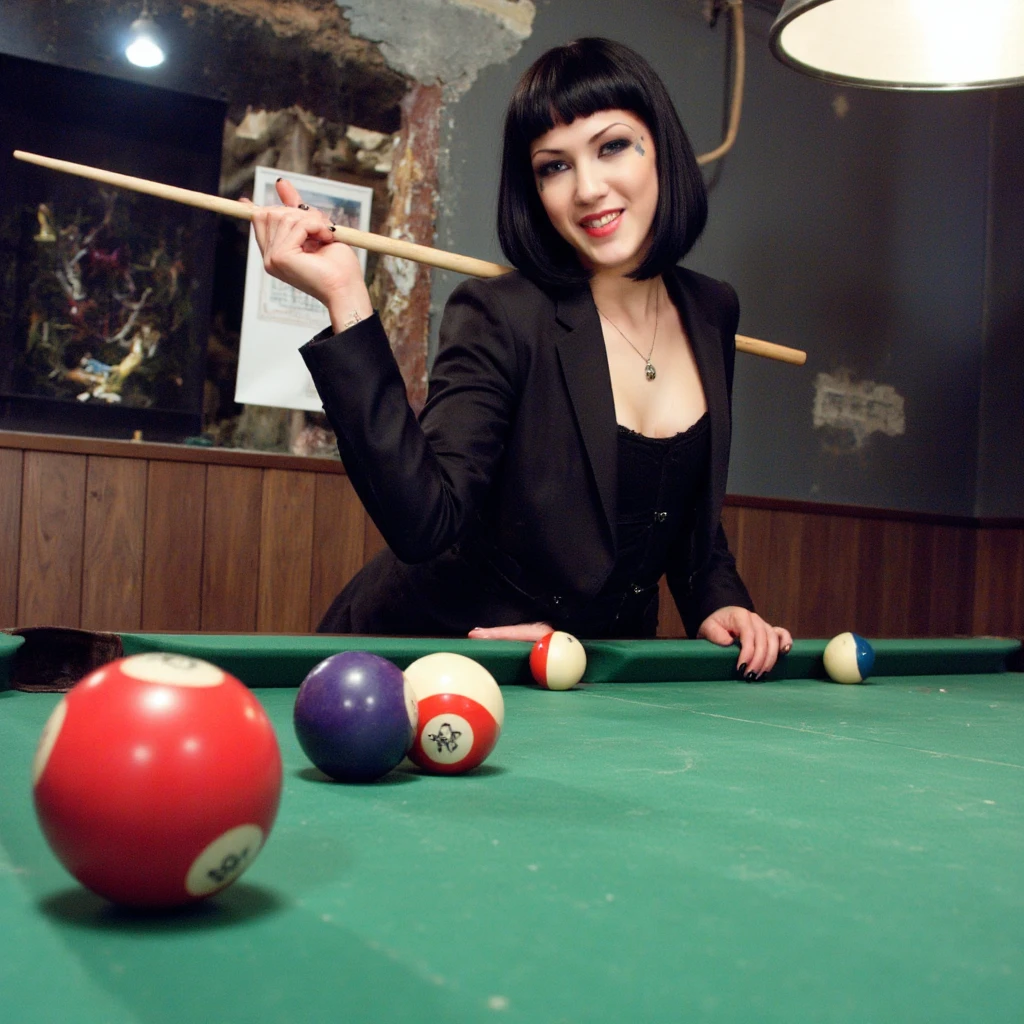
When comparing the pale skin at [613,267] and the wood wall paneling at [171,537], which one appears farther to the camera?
the wood wall paneling at [171,537]

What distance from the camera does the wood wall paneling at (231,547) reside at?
3359 millimetres

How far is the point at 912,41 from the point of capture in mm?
2357

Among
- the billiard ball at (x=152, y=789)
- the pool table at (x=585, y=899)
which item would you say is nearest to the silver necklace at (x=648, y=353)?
the pool table at (x=585, y=899)

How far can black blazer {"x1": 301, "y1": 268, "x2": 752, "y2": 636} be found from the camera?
5.92ft

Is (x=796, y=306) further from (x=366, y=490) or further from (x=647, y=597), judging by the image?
(x=366, y=490)

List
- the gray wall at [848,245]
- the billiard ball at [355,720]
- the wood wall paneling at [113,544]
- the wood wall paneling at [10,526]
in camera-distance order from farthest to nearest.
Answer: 1. the gray wall at [848,245]
2. the wood wall paneling at [113,544]
3. the wood wall paneling at [10,526]
4. the billiard ball at [355,720]

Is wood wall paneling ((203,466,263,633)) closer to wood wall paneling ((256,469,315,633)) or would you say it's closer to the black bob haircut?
wood wall paneling ((256,469,315,633))

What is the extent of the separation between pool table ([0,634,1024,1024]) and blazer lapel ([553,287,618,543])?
28.7 inches

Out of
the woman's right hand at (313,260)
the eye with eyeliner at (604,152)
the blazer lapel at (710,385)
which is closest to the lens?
the woman's right hand at (313,260)

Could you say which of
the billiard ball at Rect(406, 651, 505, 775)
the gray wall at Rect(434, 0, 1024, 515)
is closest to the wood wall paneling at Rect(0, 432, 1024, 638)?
the gray wall at Rect(434, 0, 1024, 515)

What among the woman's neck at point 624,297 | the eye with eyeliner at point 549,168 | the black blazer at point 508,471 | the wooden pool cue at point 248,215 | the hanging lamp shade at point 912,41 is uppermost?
the hanging lamp shade at point 912,41

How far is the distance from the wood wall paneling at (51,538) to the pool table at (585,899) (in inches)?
74.9

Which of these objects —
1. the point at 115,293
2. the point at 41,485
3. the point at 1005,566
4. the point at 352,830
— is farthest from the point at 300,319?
the point at 1005,566

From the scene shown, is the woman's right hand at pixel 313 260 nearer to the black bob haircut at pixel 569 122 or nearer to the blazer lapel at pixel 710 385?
the black bob haircut at pixel 569 122
